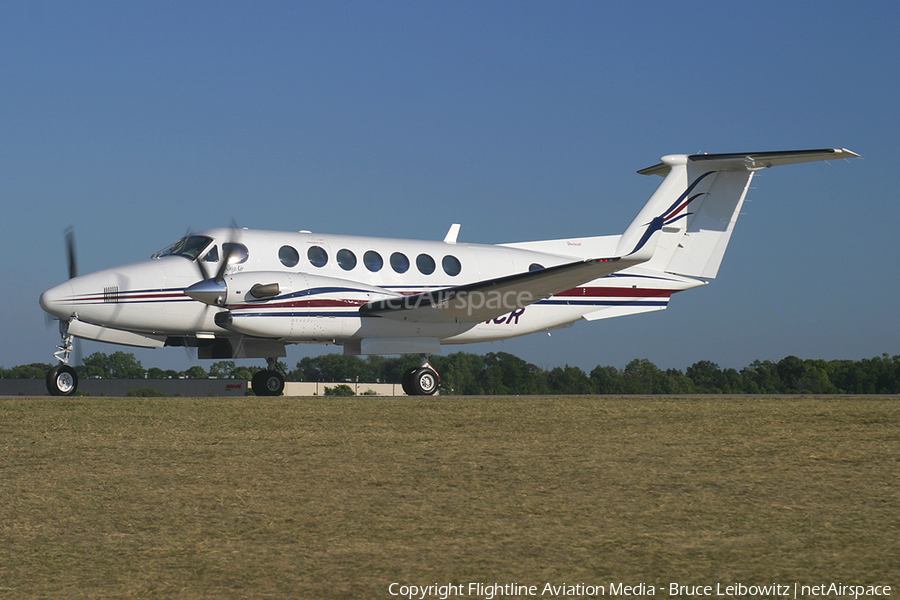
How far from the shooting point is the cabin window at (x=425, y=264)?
685 inches

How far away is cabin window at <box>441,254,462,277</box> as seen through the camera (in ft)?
58.2

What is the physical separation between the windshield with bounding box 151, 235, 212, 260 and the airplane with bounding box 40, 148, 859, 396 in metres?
0.05

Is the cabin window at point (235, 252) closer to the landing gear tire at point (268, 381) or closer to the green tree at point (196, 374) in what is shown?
the landing gear tire at point (268, 381)

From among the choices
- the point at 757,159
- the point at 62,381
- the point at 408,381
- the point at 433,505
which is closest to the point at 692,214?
the point at 757,159

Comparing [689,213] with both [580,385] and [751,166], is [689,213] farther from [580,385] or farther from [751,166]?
[580,385]

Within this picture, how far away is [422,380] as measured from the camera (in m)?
16.1

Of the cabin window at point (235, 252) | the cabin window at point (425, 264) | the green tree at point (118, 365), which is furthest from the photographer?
the green tree at point (118, 365)

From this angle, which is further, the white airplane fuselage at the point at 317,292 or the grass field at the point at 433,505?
the white airplane fuselage at the point at 317,292

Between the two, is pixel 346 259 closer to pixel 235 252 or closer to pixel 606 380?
pixel 235 252

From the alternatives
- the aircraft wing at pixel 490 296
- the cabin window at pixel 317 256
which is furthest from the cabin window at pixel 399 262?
the cabin window at pixel 317 256

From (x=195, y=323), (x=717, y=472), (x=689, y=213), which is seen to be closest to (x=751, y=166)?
(x=689, y=213)

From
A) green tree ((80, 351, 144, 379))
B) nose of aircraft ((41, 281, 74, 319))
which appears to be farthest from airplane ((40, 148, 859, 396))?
green tree ((80, 351, 144, 379))

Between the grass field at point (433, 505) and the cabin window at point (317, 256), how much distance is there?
285 inches

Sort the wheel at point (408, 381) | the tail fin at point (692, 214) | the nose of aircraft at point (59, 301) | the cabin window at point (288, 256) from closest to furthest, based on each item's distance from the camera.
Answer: the nose of aircraft at point (59, 301) < the cabin window at point (288, 256) < the wheel at point (408, 381) < the tail fin at point (692, 214)
